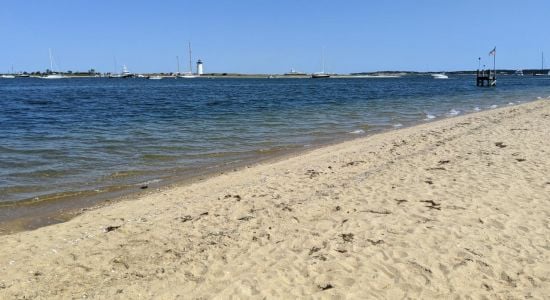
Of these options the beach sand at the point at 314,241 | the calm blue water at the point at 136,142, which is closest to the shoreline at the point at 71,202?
the calm blue water at the point at 136,142

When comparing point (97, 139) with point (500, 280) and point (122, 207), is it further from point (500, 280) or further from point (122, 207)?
point (500, 280)

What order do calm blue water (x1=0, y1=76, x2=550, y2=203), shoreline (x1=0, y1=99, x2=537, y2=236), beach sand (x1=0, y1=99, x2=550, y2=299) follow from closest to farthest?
beach sand (x1=0, y1=99, x2=550, y2=299)
shoreline (x1=0, y1=99, x2=537, y2=236)
calm blue water (x1=0, y1=76, x2=550, y2=203)

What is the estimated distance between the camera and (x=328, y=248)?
18.0 feet

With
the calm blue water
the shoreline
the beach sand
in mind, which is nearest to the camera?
the beach sand

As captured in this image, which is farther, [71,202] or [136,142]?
[136,142]

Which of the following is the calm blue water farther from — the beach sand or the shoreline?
the beach sand

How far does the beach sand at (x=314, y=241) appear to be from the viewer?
15.4 ft

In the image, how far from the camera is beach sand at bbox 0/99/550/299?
15.4 ft

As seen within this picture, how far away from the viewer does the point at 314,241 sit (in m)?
5.74

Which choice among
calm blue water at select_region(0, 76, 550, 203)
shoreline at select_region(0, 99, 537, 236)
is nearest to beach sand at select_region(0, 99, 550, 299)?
shoreline at select_region(0, 99, 537, 236)

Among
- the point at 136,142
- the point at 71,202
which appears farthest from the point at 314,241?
the point at 136,142

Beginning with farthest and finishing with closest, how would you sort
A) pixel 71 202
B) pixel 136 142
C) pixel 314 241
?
pixel 136 142
pixel 71 202
pixel 314 241

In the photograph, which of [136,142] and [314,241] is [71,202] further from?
[136,142]

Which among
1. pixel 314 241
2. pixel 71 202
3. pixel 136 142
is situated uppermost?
pixel 136 142
